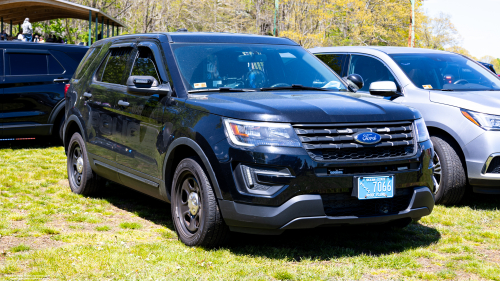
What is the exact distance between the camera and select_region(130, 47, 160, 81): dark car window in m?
5.50

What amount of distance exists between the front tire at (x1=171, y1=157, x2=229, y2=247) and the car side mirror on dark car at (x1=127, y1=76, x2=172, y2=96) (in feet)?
2.35

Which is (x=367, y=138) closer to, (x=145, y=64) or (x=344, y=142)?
(x=344, y=142)

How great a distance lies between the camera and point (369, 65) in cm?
771

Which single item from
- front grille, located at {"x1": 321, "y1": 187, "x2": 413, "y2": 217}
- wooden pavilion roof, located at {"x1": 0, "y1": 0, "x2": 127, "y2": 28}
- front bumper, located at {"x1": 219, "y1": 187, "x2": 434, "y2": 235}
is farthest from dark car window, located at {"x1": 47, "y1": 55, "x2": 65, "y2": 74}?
wooden pavilion roof, located at {"x1": 0, "y1": 0, "x2": 127, "y2": 28}

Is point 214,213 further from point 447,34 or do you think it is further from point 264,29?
point 447,34

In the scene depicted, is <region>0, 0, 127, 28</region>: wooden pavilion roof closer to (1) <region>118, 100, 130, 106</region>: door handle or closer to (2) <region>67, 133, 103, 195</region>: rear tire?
(2) <region>67, 133, 103, 195</region>: rear tire

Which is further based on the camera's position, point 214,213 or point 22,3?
point 22,3

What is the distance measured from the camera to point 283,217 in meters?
4.20

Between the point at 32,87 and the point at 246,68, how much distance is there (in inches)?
270

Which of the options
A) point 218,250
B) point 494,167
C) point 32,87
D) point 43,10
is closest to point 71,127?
point 218,250

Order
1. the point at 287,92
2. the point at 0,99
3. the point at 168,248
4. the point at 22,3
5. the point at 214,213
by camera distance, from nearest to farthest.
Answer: the point at 214,213, the point at 168,248, the point at 287,92, the point at 0,99, the point at 22,3

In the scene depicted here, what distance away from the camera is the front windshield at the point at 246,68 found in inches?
204

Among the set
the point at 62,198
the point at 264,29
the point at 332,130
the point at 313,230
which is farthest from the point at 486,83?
the point at 264,29

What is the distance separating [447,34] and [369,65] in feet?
238
